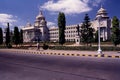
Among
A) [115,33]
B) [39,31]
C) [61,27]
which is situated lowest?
[115,33]

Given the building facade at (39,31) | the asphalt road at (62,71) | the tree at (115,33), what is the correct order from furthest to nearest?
the building facade at (39,31) → the tree at (115,33) → the asphalt road at (62,71)

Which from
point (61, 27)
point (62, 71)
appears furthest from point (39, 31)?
point (62, 71)

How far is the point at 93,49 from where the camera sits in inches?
1503

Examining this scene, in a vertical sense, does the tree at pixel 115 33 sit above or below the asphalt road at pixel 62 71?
above

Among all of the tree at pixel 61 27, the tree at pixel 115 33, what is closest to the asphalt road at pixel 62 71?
the tree at pixel 115 33

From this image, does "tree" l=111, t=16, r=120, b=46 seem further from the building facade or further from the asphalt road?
the building facade

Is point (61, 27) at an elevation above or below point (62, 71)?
above

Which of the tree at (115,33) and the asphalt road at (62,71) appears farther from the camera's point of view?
the tree at (115,33)

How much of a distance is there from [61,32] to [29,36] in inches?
3152

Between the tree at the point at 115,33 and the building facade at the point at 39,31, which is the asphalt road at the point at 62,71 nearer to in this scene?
the tree at the point at 115,33

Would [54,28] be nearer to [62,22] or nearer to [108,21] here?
[108,21]

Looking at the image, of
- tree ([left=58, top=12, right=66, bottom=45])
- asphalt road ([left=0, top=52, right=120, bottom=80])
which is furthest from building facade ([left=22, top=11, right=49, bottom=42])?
asphalt road ([left=0, top=52, right=120, bottom=80])

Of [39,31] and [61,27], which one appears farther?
[39,31]

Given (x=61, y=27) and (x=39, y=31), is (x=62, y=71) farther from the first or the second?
(x=39, y=31)
